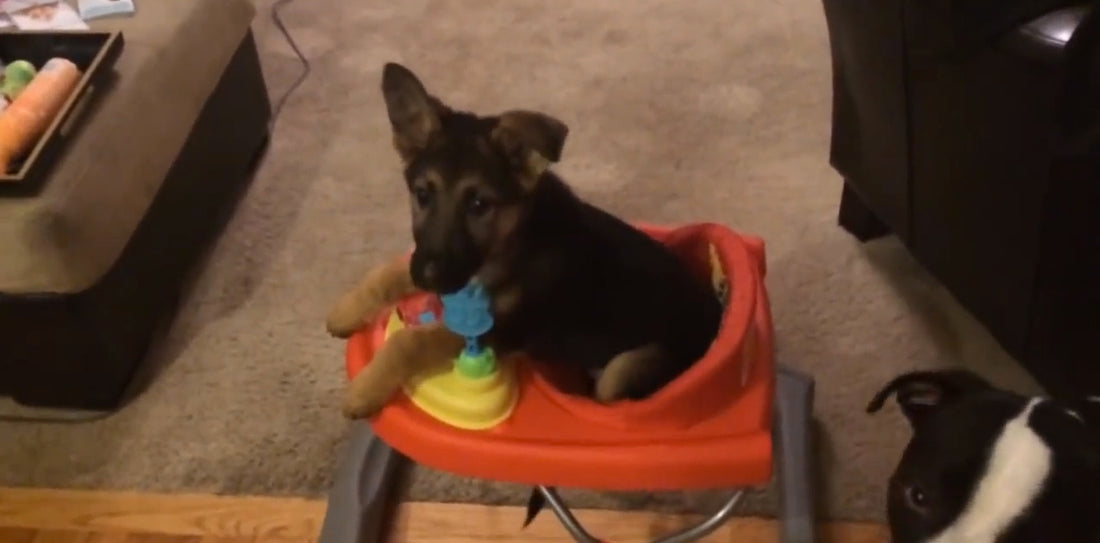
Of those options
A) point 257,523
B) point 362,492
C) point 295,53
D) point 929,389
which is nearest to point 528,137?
point 929,389

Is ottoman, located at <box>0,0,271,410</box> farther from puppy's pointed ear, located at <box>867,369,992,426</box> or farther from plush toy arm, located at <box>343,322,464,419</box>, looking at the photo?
puppy's pointed ear, located at <box>867,369,992,426</box>

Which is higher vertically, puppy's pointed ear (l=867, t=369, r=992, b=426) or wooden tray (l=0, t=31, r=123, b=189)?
wooden tray (l=0, t=31, r=123, b=189)

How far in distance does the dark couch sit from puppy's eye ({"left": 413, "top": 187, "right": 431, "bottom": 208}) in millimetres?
580

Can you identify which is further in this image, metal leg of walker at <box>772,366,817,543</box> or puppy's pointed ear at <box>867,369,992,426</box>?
metal leg of walker at <box>772,366,817,543</box>

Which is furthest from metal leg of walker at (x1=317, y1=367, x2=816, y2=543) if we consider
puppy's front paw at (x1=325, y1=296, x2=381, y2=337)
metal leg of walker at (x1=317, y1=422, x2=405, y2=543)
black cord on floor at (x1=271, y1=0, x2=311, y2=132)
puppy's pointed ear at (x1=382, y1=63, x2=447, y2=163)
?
black cord on floor at (x1=271, y1=0, x2=311, y2=132)

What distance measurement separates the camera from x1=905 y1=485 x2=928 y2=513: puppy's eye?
3.31 ft

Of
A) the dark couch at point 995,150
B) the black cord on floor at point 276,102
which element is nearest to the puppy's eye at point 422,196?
the dark couch at point 995,150

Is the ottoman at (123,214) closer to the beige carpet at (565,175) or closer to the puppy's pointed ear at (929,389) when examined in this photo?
the beige carpet at (565,175)

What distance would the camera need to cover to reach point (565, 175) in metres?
2.04

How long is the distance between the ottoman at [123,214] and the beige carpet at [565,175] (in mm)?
70

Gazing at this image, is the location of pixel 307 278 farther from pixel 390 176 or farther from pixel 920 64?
pixel 920 64

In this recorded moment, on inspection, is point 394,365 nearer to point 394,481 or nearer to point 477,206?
point 477,206

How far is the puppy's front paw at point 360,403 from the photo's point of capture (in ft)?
4.03

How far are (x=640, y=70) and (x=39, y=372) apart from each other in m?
1.21
